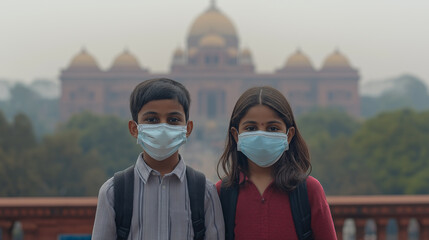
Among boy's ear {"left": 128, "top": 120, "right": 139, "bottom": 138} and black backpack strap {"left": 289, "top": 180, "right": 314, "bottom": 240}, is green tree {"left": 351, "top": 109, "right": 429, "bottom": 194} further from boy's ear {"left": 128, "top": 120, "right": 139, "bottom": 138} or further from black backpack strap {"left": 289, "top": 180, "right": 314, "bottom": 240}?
boy's ear {"left": 128, "top": 120, "right": 139, "bottom": 138}

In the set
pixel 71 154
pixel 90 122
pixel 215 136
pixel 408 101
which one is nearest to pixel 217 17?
pixel 215 136

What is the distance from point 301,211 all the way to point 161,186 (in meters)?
0.67

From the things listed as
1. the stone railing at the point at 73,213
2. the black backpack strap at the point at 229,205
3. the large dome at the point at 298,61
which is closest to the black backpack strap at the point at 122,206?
the black backpack strap at the point at 229,205

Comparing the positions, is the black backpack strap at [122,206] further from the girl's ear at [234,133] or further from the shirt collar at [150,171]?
the girl's ear at [234,133]

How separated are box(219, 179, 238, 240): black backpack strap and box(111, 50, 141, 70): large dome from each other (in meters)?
59.8

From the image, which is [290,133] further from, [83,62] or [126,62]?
[83,62]

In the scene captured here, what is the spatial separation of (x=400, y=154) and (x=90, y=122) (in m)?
18.7

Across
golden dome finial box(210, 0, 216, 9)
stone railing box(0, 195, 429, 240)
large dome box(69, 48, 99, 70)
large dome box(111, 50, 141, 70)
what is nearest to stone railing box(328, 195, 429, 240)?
stone railing box(0, 195, 429, 240)

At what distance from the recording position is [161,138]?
3.40 meters

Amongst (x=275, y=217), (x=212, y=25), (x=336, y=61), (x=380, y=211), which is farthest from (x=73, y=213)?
(x=212, y=25)

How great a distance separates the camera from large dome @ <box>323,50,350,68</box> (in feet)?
213

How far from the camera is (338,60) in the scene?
6550 cm

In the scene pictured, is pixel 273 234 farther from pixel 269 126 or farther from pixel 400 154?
pixel 400 154

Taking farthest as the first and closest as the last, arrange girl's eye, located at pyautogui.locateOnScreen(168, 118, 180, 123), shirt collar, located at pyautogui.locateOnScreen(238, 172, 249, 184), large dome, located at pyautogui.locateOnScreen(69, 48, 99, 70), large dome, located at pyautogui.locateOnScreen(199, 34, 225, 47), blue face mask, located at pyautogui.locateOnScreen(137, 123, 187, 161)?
large dome, located at pyautogui.locateOnScreen(69, 48, 99, 70)
large dome, located at pyautogui.locateOnScreen(199, 34, 225, 47)
shirt collar, located at pyautogui.locateOnScreen(238, 172, 249, 184)
girl's eye, located at pyautogui.locateOnScreen(168, 118, 180, 123)
blue face mask, located at pyautogui.locateOnScreen(137, 123, 187, 161)
